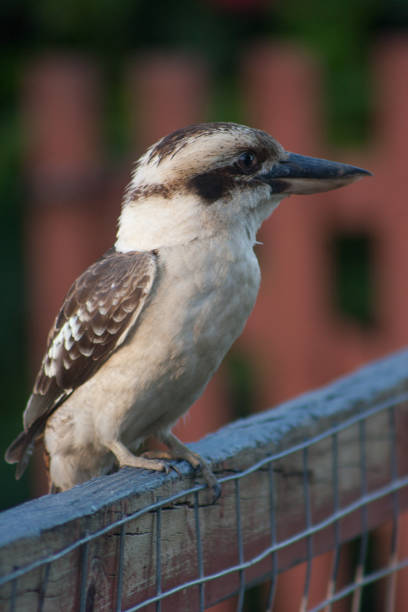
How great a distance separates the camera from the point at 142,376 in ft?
7.04

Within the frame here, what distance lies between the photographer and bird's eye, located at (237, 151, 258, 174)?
229cm

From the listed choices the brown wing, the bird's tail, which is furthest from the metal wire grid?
the bird's tail

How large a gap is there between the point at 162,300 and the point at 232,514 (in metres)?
0.54

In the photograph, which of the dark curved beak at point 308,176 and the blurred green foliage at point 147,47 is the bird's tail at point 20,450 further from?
the blurred green foliage at point 147,47

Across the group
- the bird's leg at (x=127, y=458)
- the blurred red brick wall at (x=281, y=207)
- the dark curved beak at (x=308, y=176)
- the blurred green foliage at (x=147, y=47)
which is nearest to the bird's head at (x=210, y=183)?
the dark curved beak at (x=308, y=176)

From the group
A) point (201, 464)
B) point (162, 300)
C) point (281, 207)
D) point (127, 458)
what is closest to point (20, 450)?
point (127, 458)

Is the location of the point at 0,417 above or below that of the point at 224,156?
below

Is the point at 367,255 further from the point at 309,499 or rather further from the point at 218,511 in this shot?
the point at 218,511

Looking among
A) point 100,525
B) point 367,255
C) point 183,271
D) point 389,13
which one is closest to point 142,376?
point 183,271

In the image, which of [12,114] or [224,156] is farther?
[12,114]

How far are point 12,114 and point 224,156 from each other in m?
1.99

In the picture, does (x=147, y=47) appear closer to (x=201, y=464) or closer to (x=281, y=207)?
(x=281, y=207)

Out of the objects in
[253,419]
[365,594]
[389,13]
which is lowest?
[365,594]

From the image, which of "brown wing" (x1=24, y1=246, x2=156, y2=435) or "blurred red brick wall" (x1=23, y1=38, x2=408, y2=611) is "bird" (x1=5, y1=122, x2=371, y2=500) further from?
"blurred red brick wall" (x1=23, y1=38, x2=408, y2=611)
